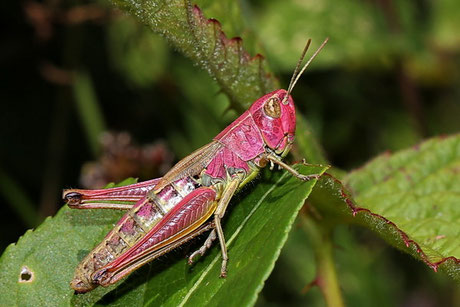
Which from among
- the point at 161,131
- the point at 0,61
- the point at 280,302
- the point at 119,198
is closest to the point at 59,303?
the point at 119,198

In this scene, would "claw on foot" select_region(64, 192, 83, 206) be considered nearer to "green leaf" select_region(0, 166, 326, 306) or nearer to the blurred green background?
"green leaf" select_region(0, 166, 326, 306)

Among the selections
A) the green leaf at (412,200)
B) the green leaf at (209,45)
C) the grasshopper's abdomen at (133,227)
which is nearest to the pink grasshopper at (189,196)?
the grasshopper's abdomen at (133,227)

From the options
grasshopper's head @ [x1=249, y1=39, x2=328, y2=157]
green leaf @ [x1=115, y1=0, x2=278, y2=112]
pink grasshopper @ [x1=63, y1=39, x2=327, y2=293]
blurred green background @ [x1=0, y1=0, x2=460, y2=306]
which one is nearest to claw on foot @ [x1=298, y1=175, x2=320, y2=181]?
pink grasshopper @ [x1=63, y1=39, x2=327, y2=293]

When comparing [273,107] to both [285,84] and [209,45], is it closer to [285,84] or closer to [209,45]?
[209,45]

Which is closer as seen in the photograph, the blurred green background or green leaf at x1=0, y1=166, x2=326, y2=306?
green leaf at x1=0, y1=166, x2=326, y2=306

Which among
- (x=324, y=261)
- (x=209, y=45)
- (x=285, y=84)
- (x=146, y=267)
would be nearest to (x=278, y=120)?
(x=209, y=45)

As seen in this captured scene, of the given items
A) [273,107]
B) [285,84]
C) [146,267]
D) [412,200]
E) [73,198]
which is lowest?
[412,200]
